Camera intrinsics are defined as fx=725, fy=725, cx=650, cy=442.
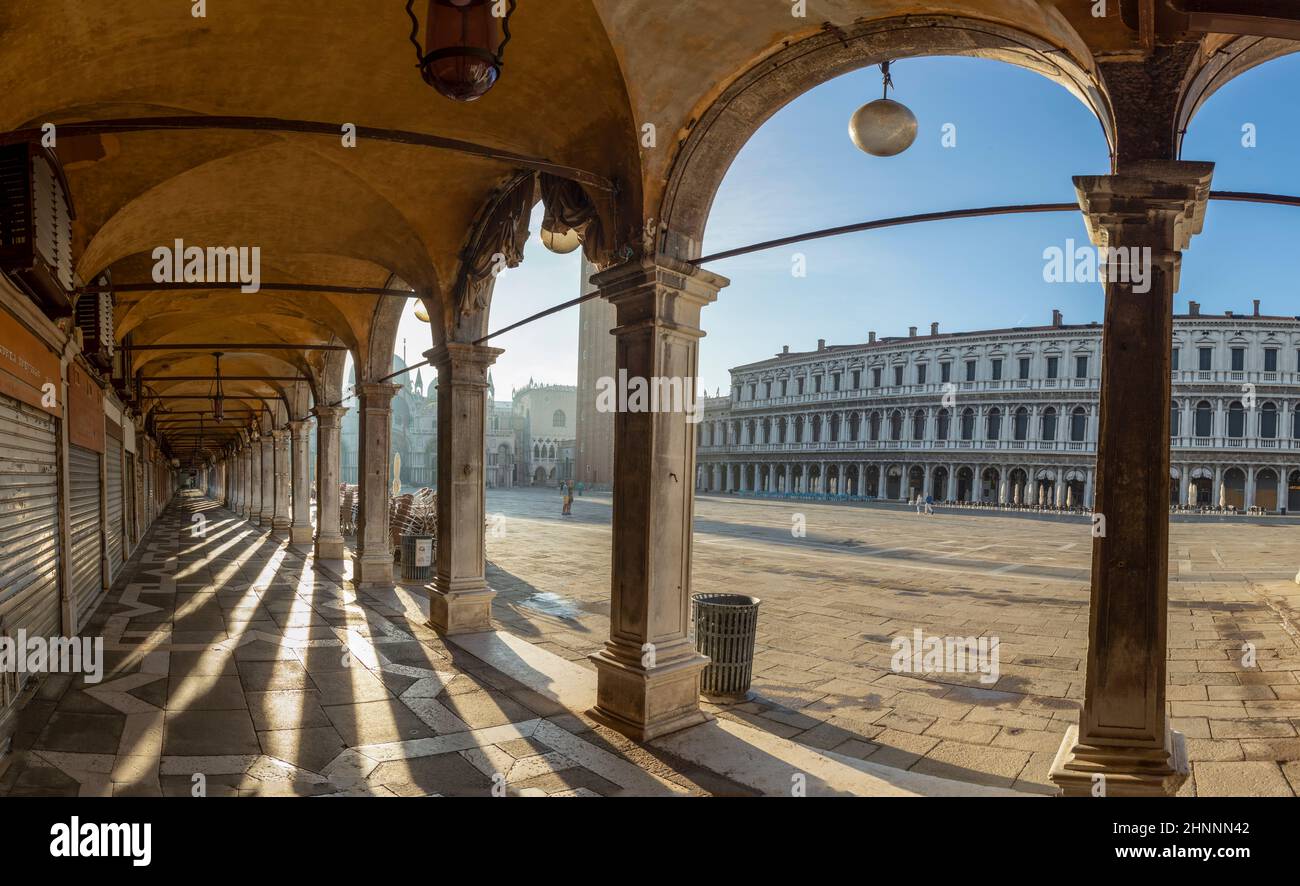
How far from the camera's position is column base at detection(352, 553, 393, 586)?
37.4ft

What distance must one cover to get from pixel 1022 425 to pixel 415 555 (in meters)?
53.5

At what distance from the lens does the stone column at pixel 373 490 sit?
37.3ft

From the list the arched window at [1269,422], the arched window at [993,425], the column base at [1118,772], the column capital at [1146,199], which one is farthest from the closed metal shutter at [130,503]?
the arched window at [1269,422]

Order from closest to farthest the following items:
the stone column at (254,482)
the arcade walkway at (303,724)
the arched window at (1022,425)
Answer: the arcade walkway at (303,724)
the stone column at (254,482)
the arched window at (1022,425)

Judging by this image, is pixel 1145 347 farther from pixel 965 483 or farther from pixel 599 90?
pixel 965 483

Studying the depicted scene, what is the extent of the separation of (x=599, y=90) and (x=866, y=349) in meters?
61.6

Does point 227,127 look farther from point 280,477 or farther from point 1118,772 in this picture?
point 280,477

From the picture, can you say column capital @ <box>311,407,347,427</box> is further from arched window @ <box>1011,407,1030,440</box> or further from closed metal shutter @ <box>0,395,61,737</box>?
arched window @ <box>1011,407,1030,440</box>

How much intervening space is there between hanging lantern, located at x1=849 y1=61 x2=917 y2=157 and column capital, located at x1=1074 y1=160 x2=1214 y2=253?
1454mm

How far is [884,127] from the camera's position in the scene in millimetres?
4781

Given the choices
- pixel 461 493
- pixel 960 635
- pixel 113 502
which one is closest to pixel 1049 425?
pixel 960 635

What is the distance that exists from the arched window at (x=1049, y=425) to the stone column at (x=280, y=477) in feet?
168

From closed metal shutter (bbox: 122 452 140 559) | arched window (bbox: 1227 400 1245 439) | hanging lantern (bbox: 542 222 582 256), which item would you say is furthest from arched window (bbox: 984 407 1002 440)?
hanging lantern (bbox: 542 222 582 256)

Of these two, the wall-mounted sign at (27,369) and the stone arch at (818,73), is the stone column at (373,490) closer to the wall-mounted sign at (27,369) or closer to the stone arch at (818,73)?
the wall-mounted sign at (27,369)
